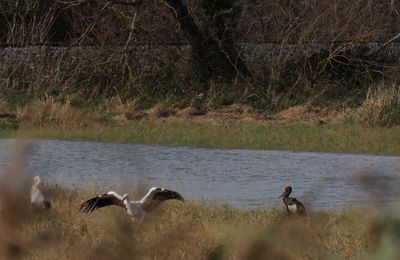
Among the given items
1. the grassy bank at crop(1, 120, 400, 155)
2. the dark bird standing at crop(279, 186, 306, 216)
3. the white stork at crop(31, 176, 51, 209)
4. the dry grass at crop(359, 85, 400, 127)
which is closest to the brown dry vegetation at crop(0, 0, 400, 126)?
the dry grass at crop(359, 85, 400, 127)

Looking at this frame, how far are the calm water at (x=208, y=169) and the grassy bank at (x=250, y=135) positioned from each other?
370 millimetres

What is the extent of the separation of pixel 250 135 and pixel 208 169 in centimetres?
350

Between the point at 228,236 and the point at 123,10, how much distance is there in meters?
23.5

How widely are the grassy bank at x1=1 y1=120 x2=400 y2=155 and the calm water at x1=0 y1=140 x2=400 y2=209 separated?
1.22ft

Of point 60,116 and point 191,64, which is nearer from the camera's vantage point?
point 60,116

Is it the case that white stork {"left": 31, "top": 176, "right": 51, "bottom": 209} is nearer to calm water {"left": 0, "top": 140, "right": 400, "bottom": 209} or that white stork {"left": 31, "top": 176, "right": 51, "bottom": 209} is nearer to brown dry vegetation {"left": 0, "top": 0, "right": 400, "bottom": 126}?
calm water {"left": 0, "top": 140, "right": 400, "bottom": 209}

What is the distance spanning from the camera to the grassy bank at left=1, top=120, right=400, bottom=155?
18391 millimetres

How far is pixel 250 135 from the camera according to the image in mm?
19547

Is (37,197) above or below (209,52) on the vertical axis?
above

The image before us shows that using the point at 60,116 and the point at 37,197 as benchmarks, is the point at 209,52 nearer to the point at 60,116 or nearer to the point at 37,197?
the point at 60,116

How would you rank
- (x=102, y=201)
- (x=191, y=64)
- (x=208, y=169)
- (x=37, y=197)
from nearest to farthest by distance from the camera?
(x=37, y=197) → (x=102, y=201) → (x=208, y=169) → (x=191, y=64)

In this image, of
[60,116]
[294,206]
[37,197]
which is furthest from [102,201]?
[60,116]

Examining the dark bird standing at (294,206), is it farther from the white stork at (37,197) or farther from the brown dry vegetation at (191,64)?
the brown dry vegetation at (191,64)

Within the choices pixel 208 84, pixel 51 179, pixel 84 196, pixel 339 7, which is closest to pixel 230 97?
pixel 208 84
